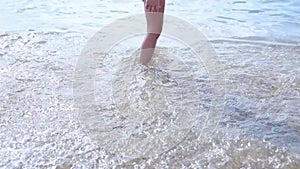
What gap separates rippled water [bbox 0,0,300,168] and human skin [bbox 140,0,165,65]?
116 mm

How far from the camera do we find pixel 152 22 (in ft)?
9.08

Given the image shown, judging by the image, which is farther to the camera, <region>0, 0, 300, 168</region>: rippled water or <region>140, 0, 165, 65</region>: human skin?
<region>140, 0, 165, 65</region>: human skin

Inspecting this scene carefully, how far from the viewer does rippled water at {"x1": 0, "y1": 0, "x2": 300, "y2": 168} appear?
1827mm

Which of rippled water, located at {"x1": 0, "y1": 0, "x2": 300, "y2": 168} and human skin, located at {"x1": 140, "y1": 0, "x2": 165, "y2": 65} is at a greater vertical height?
human skin, located at {"x1": 140, "y1": 0, "x2": 165, "y2": 65}

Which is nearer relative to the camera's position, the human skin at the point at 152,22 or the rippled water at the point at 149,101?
the rippled water at the point at 149,101

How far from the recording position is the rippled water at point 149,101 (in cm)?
183

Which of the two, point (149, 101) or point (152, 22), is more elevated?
point (152, 22)

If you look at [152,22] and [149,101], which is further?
[152,22]

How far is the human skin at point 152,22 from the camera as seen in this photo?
8.89ft

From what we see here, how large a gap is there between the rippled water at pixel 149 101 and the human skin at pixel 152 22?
116 mm

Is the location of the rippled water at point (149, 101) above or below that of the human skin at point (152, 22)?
below

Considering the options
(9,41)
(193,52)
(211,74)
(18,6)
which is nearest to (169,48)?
(193,52)

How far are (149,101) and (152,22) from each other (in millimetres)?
597

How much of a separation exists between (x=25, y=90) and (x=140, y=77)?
717 millimetres
